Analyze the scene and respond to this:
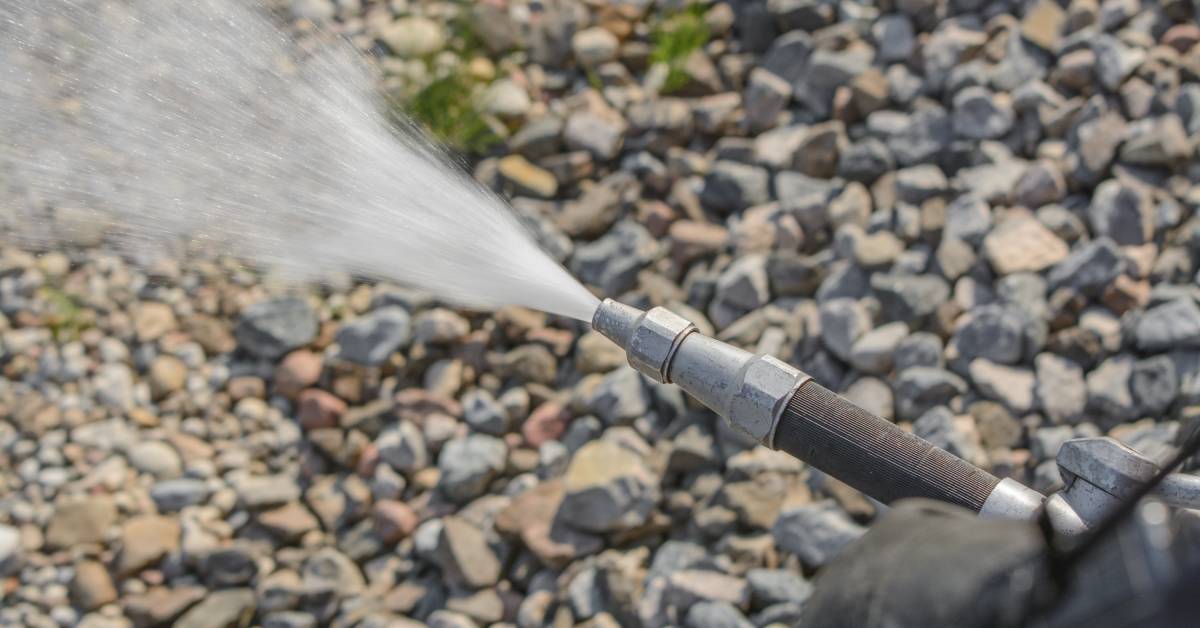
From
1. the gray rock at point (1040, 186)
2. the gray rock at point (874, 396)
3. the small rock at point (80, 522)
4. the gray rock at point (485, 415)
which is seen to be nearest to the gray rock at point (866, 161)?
the gray rock at point (1040, 186)

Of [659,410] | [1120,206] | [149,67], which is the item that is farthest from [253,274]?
[1120,206]

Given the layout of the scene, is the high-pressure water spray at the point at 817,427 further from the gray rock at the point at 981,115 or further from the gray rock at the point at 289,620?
the gray rock at the point at 981,115

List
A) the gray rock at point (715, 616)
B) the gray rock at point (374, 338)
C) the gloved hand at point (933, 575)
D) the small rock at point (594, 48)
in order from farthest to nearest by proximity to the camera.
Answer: the small rock at point (594, 48), the gray rock at point (374, 338), the gray rock at point (715, 616), the gloved hand at point (933, 575)

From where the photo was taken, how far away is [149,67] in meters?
2.99

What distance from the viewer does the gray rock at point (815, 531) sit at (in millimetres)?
2428

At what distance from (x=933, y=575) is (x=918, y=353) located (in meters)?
1.89

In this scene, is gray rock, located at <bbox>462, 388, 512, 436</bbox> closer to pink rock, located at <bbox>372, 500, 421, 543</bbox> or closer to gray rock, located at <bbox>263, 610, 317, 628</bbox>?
pink rock, located at <bbox>372, 500, 421, 543</bbox>

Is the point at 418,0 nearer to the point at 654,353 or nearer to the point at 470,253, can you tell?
the point at 470,253

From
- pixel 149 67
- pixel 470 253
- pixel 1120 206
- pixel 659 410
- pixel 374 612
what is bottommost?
pixel 374 612

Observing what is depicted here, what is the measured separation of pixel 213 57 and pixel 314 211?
626mm

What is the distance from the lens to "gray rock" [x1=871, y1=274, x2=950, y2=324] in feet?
9.34

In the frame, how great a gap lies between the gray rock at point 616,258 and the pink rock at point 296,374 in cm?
75

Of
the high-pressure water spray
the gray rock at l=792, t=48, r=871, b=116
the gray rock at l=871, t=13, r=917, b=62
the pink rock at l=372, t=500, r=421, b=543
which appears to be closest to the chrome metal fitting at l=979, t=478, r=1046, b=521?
the high-pressure water spray

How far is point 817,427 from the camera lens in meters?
1.64
